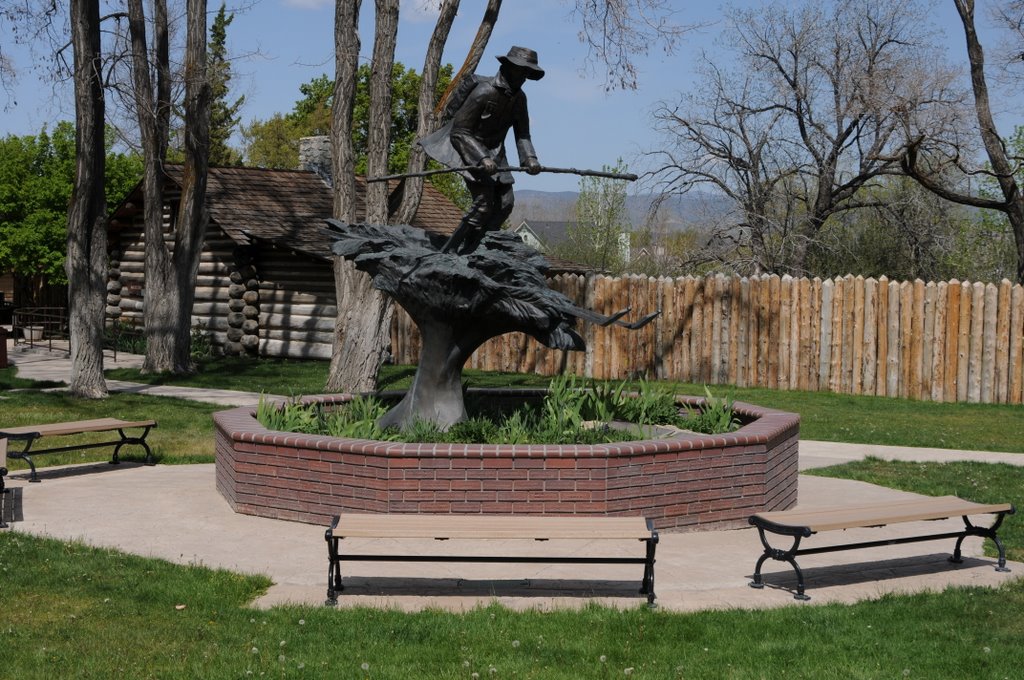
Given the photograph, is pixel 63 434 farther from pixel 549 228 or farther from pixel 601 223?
pixel 549 228

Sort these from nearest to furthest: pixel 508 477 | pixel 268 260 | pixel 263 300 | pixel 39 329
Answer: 1. pixel 508 477
2. pixel 263 300
3. pixel 268 260
4. pixel 39 329

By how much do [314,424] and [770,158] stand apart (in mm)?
21603

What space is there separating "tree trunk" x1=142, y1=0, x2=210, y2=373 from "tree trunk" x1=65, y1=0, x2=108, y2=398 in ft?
11.4

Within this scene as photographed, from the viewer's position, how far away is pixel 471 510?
8641 mm

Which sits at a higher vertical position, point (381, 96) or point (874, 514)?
point (381, 96)

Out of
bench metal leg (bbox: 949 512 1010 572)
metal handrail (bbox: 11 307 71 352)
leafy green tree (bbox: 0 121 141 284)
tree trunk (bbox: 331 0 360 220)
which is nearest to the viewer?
bench metal leg (bbox: 949 512 1010 572)

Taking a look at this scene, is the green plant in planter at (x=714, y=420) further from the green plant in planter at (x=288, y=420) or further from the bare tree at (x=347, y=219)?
the bare tree at (x=347, y=219)

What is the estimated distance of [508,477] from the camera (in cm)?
862

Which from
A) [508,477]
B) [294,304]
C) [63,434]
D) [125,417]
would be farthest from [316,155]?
[508,477]

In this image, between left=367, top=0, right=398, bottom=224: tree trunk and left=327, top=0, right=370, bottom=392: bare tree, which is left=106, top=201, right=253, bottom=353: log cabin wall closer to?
left=327, top=0, right=370, bottom=392: bare tree

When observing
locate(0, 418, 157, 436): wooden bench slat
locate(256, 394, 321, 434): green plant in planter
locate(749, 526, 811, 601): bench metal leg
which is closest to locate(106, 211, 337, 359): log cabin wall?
locate(0, 418, 157, 436): wooden bench slat

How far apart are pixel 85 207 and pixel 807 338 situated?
11447 mm

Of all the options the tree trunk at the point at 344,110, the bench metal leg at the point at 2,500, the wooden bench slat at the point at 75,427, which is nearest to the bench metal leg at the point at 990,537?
the bench metal leg at the point at 2,500

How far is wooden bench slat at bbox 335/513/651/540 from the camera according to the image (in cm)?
691
